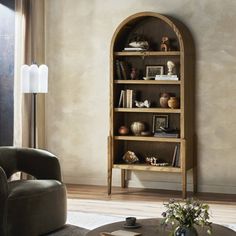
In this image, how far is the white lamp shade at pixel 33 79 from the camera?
6.02 m

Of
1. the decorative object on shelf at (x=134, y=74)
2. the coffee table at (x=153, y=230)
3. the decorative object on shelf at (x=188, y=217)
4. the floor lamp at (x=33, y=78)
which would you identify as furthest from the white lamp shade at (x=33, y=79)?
the decorative object on shelf at (x=188, y=217)

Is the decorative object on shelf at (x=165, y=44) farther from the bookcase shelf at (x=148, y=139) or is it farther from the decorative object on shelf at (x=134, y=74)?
the bookcase shelf at (x=148, y=139)

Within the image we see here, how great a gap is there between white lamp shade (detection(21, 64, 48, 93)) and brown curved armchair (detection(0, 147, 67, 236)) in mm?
1162

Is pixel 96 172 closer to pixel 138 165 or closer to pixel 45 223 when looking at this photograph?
pixel 138 165

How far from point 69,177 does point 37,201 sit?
2.66m

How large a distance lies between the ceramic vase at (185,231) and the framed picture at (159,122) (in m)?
3.27

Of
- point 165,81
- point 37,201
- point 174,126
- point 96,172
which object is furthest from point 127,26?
point 37,201

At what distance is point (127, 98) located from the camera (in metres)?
6.54

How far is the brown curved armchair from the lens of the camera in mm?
4367

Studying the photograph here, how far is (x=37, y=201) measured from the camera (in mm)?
4516

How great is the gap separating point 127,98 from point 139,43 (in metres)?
0.65

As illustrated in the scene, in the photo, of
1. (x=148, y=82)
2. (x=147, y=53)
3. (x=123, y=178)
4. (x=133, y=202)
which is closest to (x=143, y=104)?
(x=148, y=82)

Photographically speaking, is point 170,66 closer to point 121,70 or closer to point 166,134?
point 121,70

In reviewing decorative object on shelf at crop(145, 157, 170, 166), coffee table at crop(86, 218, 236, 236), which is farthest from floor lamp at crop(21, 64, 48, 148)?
coffee table at crop(86, 218, 236, 236)
